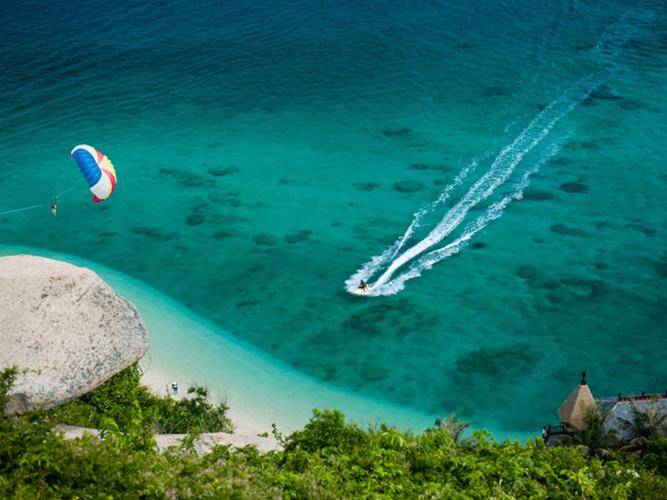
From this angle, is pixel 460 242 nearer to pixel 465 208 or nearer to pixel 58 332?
pixel 465 208

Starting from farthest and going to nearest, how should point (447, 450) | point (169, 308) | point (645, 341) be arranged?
point (169, 308)
point (645, 341)
point (447, 450)

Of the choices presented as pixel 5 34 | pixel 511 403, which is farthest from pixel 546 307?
pixel 5 34

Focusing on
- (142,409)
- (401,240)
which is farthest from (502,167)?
(142,409)

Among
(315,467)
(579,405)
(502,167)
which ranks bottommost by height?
(579,405)

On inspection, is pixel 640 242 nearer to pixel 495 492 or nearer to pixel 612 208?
pixel 612 208

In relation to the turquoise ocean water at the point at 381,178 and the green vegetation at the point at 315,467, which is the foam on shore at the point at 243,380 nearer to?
the turquoise ocean water at the point at 381,178

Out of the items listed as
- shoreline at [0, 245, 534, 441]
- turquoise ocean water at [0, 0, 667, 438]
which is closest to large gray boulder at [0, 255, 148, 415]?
shoreline at [0, 245, 534, 441]

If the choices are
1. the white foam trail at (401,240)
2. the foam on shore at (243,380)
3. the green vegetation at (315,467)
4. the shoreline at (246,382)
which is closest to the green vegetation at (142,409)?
the green vegetation at (315,467)
